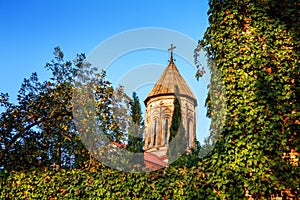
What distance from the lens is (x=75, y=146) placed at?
1279 cm

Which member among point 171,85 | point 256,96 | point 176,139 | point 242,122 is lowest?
point 242,122

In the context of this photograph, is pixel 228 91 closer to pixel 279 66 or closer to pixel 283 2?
pixel 279 66

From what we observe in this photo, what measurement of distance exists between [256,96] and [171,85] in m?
27.8

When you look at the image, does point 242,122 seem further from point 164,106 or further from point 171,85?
point 171,85

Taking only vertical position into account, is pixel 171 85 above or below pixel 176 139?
above

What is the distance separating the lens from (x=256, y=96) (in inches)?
191

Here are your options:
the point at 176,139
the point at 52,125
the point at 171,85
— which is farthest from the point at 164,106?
the point at 52,125

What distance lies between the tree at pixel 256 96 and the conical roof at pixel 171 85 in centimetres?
2500

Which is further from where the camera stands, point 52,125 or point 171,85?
point 171,85

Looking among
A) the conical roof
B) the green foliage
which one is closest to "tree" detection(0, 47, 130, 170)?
the green foliage

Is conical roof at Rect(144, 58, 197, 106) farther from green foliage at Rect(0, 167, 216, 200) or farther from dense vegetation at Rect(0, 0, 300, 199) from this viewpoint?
dense vegetation at Rect(0, 0, 300, 199)

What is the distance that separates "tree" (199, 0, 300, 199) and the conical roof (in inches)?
984

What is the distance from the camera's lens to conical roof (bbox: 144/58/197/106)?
30859 millimetres

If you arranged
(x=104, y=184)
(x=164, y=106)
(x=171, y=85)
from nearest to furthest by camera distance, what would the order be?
(x=104, y=184)
(x=164, y=106)
(x=171, y=85)
